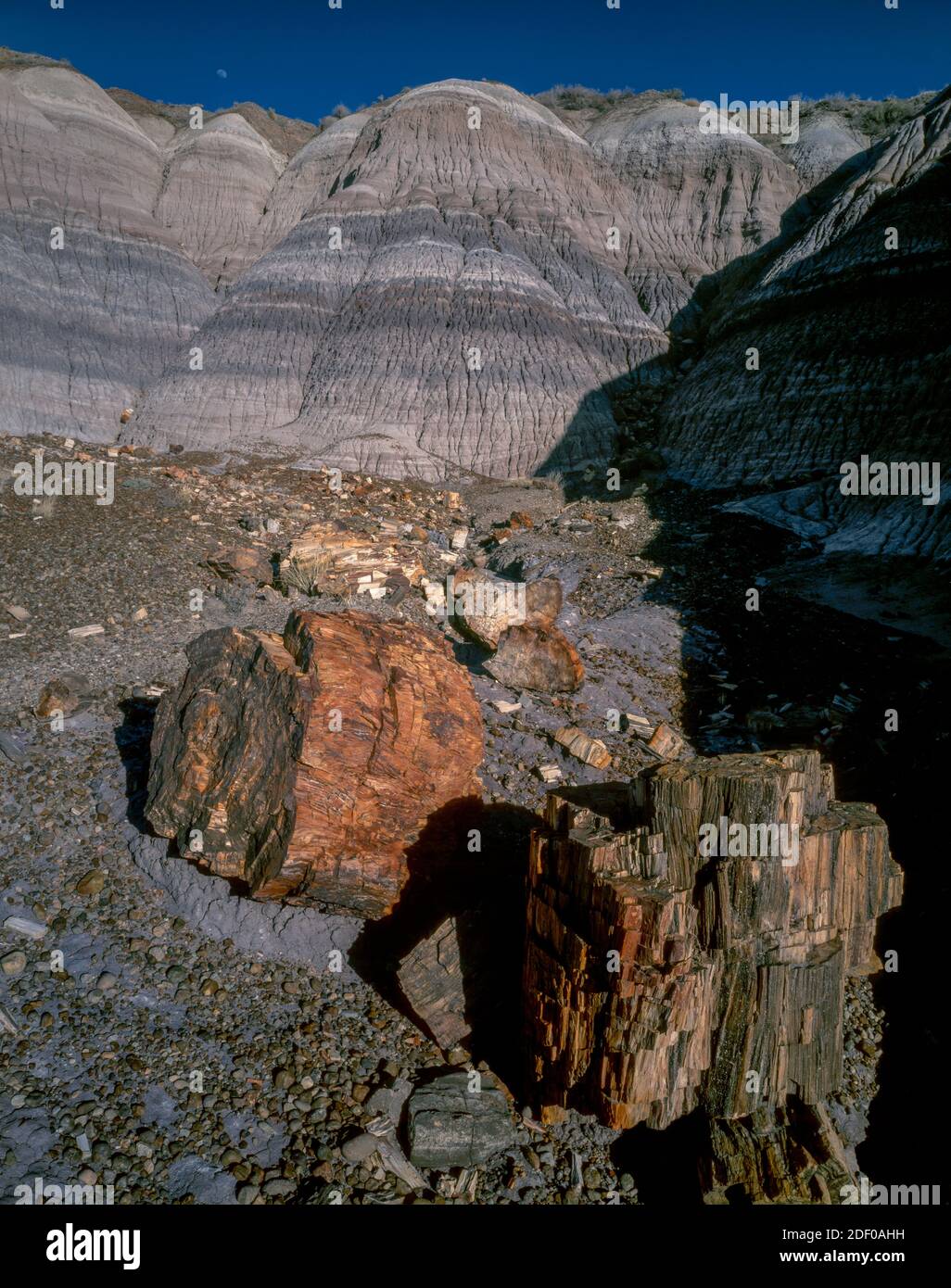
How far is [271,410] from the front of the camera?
2048 cm

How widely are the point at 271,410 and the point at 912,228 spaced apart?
16730 mm

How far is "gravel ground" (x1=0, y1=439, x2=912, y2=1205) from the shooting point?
363cm

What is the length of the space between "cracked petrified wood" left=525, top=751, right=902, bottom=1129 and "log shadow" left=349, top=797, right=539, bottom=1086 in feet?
1.71

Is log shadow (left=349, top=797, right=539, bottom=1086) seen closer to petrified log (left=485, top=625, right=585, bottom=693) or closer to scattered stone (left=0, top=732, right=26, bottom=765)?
petrified log (left=485, top=625, right=585, bottom=693)

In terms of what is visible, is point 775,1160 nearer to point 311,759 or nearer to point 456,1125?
point 456,1125

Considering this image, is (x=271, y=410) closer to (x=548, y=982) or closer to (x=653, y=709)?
(x=653, y=709)

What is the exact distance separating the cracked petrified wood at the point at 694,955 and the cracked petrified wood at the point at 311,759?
4.74 feet

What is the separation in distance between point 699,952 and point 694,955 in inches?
2.6

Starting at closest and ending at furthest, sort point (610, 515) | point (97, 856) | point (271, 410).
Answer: point (97, 856), point (610, 515), point (271, 410)

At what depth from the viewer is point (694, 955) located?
3643mm

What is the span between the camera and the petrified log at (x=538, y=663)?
24.7 feet

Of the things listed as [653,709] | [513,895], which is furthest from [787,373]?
[513,895]

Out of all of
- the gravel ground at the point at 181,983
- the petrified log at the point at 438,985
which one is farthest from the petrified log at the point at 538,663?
the petrified log at the point at 438,985
